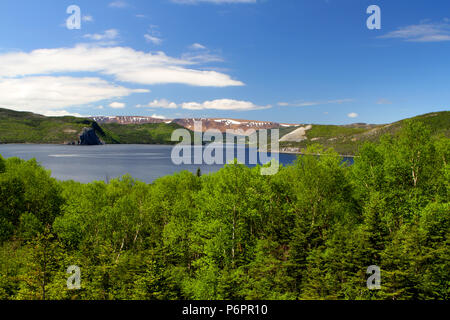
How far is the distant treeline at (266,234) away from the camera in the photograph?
2811cm

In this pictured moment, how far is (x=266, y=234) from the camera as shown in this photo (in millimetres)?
42625

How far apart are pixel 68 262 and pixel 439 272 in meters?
39.7

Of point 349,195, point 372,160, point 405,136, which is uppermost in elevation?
point 405,136

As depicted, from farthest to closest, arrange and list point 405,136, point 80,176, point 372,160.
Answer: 1. point 80,176
2. point 372,160
3. point 405,136

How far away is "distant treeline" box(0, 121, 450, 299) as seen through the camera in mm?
28109

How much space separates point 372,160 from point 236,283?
28403 mm
